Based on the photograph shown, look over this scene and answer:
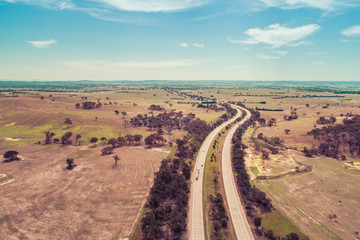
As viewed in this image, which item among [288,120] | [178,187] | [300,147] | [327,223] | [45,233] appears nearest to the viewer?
[45,233]

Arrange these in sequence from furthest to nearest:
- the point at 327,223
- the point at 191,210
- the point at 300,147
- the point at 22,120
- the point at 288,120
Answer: the point at 288,120 → the point at 22,120 → the point at 300,147 → the point at 191,210 → the point at 327,223

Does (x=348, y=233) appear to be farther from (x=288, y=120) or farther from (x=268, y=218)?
(x=288, y=120)

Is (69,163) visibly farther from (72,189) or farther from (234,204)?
(234,204)

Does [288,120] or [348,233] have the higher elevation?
[288,120]

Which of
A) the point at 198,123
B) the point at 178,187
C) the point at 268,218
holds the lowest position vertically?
the point at 268,218

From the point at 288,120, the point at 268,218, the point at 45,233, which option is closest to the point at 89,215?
the point at 45,233

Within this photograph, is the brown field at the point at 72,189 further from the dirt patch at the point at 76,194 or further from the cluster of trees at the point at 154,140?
the cluster of trees at the point at 154,140
